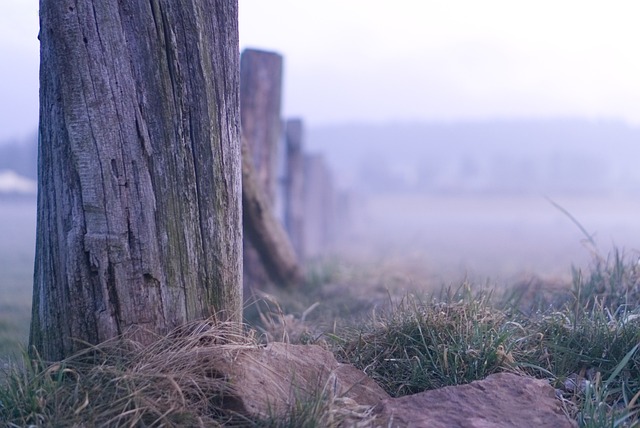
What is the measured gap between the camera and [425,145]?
112312 mm

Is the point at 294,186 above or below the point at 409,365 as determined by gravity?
below

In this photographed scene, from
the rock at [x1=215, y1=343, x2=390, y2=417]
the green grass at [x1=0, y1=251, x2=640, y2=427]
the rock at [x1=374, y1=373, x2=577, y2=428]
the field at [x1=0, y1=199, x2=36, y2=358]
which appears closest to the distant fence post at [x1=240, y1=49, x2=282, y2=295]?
the field at [x1=0, y1=199, x2=36, y2=358]

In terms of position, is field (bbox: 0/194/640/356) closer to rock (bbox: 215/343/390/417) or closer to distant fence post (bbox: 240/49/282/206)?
rock (bbox: 215/343/390/417)

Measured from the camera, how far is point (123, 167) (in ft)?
10.8

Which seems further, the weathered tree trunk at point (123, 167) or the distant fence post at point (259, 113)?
the distant fence post at point (259, 113)

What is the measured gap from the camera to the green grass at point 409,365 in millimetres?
2930

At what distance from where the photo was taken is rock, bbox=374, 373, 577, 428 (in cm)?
298

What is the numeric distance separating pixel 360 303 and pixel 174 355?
288 centimetres

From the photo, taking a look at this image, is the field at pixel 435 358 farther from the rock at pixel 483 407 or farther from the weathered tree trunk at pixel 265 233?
the weathered tree trunk at pixel 265 233

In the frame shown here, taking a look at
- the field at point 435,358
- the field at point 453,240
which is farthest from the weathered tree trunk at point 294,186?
the field at point 435,358

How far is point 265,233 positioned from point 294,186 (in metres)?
4.88


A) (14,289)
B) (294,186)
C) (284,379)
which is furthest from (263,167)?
(14,289)

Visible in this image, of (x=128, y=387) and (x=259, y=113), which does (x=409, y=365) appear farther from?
(x=259, y=113)

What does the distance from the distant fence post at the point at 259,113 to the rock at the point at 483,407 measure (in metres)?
4.52
